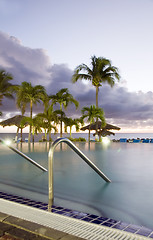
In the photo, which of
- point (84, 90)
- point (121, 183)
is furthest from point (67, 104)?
point (121, 183)

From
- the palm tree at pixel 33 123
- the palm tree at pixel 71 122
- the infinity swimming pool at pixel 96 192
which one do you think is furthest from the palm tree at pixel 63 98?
the infinity swimming pool at pixel 96 192

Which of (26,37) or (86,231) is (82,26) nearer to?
(26,37)

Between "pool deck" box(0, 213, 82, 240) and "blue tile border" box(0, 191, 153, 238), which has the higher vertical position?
"pool deck" box(0, 213, 82, 240)

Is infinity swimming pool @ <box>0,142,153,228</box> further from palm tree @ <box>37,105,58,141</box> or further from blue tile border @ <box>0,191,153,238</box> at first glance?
palm tree @ <box>37,105,58,141</box>

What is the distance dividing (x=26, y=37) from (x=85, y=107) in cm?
935

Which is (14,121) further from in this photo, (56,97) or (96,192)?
(96,192)

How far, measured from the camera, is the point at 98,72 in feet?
79.7

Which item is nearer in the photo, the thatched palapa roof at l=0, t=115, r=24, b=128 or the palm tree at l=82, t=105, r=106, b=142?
the palm tree at l=82, t=105, r=106, b=142

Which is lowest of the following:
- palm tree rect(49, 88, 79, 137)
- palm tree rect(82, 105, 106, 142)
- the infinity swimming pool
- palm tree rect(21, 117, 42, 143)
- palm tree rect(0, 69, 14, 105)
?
the infinity swimming pool

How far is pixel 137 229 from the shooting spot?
7.36 feet

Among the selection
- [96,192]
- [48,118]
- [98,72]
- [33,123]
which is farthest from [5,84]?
[96,192]

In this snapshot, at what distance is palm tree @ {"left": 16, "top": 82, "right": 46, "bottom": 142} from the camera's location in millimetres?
20969

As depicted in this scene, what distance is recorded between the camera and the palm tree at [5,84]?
886 inches

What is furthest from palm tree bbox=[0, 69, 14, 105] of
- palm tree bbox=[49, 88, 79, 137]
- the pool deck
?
the pool deck
